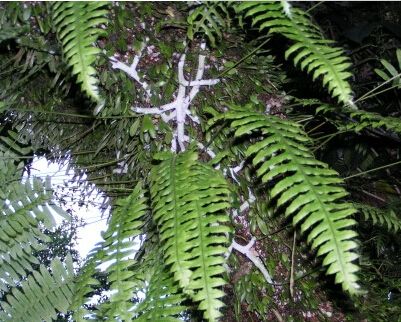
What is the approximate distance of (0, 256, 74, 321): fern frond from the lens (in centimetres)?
118

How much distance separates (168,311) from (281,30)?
0.56m

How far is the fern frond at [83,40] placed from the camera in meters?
0.62

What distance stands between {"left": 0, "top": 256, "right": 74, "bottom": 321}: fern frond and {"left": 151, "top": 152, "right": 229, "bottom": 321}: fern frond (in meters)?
0.50

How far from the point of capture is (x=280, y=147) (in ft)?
2.48

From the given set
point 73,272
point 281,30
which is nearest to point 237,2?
point 281,30

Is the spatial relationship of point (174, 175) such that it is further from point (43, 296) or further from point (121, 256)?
point (43, 296)

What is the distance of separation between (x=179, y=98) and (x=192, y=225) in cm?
55

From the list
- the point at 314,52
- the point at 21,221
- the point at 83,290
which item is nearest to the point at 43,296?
the point at 21,221

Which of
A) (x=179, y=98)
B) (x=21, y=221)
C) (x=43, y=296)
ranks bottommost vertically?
(x=43, y=296)

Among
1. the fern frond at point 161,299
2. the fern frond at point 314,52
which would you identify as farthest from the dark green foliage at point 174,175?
the fern frond at point 314,52

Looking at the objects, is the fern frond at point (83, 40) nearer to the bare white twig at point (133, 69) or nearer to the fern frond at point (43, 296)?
the bare white twig at point (133, 69)

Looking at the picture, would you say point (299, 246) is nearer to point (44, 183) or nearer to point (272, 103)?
point (272, 103)

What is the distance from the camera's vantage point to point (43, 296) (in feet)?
3.97

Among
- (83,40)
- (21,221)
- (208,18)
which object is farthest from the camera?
(21,221)
